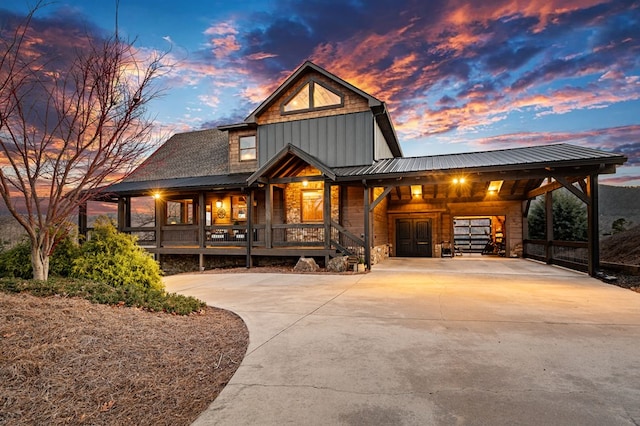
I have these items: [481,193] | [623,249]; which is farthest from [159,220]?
[623,249]

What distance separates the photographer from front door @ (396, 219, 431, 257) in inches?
693

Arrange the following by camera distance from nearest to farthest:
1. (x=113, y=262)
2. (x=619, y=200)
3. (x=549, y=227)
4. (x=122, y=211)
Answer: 1. (x=113, y=262)
2. (x=549, y=227)
3. (x=122, y=211)
4. (x=619, y=200)

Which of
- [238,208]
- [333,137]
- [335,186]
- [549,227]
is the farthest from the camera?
[238,208]

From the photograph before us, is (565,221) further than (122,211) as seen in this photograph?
Yes

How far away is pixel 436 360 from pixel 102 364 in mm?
3205

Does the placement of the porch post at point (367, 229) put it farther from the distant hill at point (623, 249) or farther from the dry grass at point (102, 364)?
the distant hill at point (623, 249)

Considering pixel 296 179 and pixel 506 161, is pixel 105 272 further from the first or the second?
pixel 506 161

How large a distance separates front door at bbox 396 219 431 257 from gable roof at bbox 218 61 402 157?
4.73 meters

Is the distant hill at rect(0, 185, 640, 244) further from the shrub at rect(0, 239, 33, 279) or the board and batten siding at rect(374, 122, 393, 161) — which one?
the shrub at rect(0, 239, 33, 279)

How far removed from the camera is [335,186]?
14117mm

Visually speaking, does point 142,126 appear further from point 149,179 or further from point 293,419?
point 149,179

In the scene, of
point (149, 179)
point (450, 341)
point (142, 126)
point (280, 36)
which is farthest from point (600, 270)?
point (149, 179)

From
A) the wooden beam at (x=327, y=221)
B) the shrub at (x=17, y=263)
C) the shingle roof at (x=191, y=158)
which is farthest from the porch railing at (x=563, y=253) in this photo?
the shingle roof at (x=191, y=158)

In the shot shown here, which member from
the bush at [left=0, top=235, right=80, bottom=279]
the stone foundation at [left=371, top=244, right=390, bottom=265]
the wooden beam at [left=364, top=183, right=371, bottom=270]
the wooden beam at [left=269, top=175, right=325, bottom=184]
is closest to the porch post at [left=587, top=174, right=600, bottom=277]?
the wooden beam at [left=364, top=183, right=371, bottom=270]
